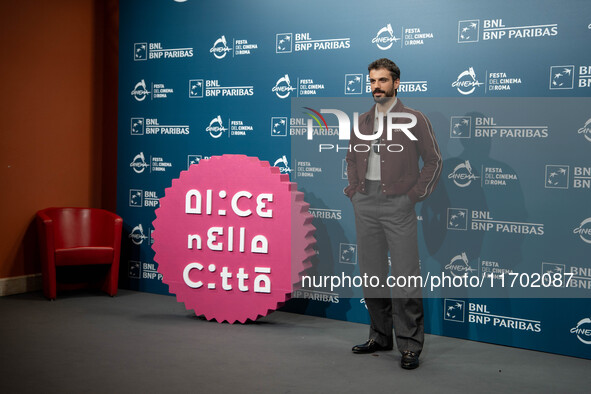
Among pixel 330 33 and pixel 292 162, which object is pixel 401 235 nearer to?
pixel 292 162

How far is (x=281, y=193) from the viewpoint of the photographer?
461 cm

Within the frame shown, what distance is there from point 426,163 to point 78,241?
3431mm

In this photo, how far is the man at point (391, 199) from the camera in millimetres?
3851

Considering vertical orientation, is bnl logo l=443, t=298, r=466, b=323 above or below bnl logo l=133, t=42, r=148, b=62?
below

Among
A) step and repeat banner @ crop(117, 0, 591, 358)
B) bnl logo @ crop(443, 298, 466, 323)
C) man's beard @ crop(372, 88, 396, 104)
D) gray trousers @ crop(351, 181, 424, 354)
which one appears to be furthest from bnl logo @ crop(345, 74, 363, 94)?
bnl logo @ crop(443, 298, 466, 323)

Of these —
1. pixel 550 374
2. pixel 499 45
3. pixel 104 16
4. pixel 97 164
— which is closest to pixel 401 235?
pixel 550 374

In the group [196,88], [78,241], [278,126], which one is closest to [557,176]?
[278,126]

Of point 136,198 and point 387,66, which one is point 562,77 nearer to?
point 387,66

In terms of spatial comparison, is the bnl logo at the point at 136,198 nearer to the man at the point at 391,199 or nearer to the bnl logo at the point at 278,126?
the bnl logo at the point at 278,126

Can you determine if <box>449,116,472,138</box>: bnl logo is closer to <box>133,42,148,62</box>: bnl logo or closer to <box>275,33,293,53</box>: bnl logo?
<box>275,33,293,53</box>: bnl logo

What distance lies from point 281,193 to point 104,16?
302 centimetres

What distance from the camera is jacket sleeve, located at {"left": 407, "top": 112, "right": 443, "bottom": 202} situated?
389 cm

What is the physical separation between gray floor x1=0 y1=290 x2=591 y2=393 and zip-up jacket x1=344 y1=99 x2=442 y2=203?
110 cm

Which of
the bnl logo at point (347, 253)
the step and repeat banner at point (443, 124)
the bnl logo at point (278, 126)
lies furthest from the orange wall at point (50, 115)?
the bnl logo at point (347, 253)
